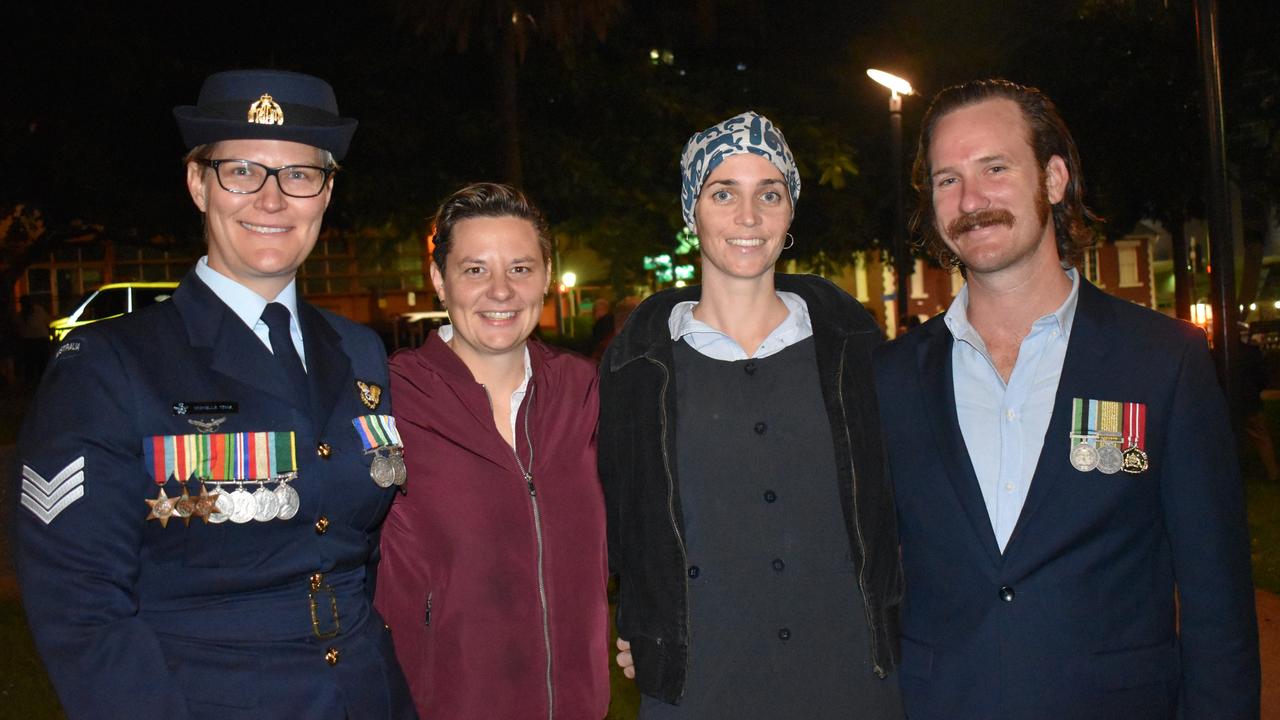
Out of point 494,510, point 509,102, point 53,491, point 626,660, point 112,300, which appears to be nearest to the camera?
point 53,491

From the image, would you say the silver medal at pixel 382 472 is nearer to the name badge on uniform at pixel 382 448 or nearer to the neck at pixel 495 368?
the name badge on uniform at pixel 382 448

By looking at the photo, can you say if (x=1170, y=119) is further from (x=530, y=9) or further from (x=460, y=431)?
(x=460, y=431)

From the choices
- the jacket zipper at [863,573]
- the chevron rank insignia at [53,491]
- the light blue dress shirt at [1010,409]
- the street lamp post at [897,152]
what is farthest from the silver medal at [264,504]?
the street lamp post at [897,152]

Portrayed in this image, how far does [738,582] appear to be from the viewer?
312 cm

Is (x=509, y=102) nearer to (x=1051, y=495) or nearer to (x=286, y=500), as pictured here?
(x=286, y=500)

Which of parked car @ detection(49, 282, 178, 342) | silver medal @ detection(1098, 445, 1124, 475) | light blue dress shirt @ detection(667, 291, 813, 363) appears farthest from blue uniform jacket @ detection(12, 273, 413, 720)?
parked car @ detection(49, 282, 178, 342)

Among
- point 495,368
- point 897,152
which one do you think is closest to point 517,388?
point 495,368

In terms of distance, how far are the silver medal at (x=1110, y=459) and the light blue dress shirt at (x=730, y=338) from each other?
103 centimetres

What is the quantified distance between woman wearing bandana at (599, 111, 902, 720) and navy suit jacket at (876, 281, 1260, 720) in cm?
32

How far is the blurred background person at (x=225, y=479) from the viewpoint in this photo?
229 cm

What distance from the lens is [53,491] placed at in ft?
7.50

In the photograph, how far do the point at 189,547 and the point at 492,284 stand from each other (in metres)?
1.37

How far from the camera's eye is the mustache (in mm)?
2967

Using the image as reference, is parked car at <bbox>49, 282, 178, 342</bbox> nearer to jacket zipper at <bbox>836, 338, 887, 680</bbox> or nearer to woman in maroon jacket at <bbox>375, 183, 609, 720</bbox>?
woman in maroon jacket at <bbox>375, 183, 609, 720</bbox>
